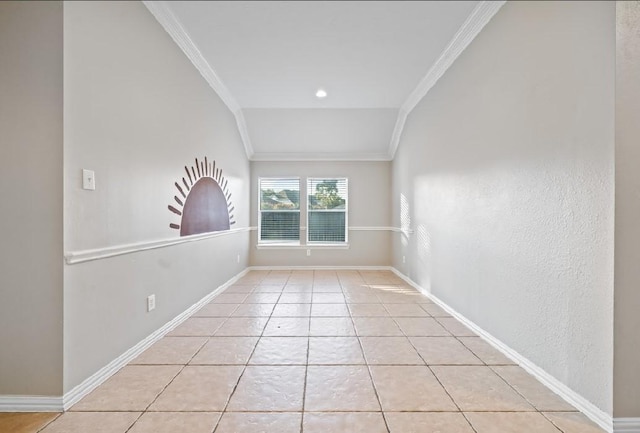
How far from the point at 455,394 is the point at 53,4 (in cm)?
307

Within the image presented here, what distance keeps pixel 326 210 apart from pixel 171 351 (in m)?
4.15

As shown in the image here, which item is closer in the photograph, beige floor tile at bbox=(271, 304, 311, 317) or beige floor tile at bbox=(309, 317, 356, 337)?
beige floor tile at bbox=(309, 317, 356, 337)

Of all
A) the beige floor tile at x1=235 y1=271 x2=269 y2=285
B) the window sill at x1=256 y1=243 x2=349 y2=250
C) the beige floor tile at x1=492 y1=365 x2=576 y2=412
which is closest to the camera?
the beige floor tile at x1=492 y1=365 x2=576 y2=412

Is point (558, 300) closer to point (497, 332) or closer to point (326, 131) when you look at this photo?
point (497, 332)

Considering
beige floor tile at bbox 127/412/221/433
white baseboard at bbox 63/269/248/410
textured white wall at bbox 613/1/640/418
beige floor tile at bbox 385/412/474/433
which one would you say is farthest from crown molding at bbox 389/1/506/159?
white baseboard at bbox 63/269/248/410

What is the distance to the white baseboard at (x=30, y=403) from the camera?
164 cm

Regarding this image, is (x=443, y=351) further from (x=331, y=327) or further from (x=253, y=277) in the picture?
(x=253, y=277)

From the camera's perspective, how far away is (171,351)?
2371mm

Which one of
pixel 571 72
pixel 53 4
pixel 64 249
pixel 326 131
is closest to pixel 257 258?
pixel 326 131

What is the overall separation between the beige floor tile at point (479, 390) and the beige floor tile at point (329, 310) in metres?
1.30

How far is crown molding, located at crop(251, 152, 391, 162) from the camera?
19.3 ft

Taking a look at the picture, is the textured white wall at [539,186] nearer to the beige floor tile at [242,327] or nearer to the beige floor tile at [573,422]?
the beige floor tile at [573,422]

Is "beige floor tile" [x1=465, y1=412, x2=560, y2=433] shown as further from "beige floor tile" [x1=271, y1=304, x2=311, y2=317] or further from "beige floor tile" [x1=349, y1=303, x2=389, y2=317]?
"beige floor tile" [x1=271, y1=304, x2=311, y2=317]

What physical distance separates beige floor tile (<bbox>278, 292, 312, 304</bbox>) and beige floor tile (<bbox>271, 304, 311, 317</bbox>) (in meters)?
0.13
